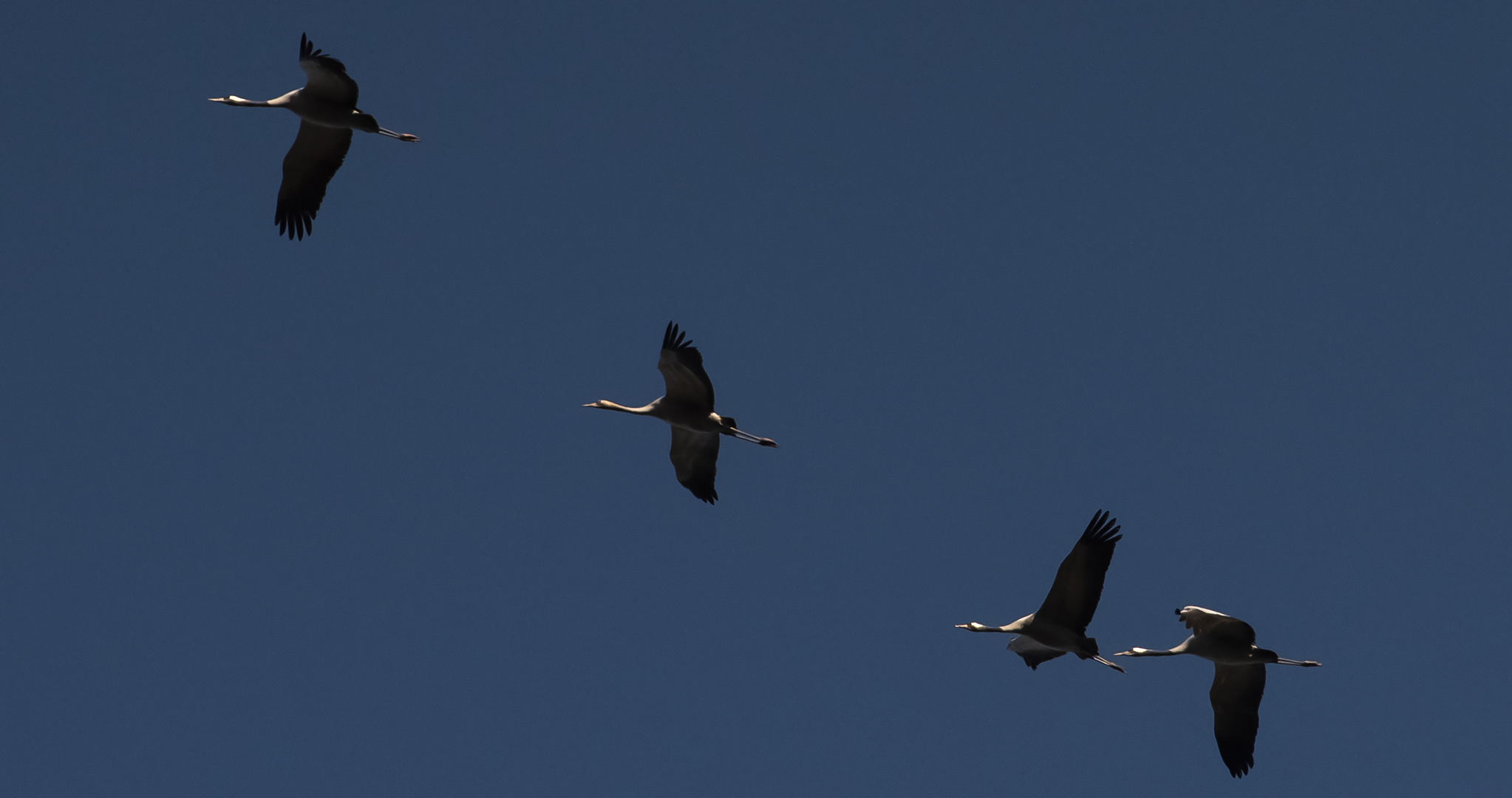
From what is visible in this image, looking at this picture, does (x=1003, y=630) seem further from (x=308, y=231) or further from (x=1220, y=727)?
(x=308, y=231)

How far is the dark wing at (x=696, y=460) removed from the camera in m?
26.5

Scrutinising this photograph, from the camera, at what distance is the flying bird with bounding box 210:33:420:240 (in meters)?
23.5

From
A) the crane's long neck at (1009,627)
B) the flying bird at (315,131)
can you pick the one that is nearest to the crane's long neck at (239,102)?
the flying bird at (315,131)

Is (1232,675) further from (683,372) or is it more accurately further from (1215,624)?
(683,372)

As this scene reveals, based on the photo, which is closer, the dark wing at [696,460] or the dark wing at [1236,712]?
the dark wing at [1236,712]

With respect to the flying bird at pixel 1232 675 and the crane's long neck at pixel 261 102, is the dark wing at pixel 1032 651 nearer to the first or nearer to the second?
the flying bird at pixel 1232 675

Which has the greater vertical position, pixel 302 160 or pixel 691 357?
pixel 302 160

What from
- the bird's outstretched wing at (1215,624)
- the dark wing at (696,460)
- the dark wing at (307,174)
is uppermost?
the dark wing at (307,174)

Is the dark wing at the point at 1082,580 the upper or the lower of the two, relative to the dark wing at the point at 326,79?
lower

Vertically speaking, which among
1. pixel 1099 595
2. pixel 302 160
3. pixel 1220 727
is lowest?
pixel 1220 727

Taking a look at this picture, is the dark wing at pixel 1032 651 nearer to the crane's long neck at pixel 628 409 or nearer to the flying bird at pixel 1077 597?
the flying bird at pixel 1077 597

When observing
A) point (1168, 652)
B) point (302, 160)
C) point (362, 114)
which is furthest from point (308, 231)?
point (1168, 652)

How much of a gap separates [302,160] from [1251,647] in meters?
16.4

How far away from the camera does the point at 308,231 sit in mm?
25750
